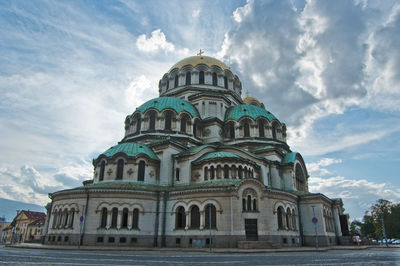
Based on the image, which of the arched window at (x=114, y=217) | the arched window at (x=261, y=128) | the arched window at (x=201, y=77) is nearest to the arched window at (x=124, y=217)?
the arched window at (x=114, y=217)

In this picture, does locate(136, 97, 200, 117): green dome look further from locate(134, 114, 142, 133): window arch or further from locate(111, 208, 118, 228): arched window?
locate(111, 208, 118, 228): arched window

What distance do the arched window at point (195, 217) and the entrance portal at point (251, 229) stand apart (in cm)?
456

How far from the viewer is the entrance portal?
2584 centimetres

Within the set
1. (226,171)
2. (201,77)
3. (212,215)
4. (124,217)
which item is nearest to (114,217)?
(124,217)

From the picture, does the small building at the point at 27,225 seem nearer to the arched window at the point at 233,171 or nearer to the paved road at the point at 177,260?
the arched window at the point at 233,171

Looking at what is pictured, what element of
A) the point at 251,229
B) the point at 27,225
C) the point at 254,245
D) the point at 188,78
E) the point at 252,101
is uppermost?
the point at 252,101

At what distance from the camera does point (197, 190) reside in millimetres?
27422

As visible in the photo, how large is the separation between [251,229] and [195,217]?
539 cm

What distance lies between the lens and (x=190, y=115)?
38.1m

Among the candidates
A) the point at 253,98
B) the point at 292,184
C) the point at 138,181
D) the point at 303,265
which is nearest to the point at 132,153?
the point at 138,181

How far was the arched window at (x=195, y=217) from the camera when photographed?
89.4 ft

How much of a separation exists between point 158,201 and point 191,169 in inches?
203

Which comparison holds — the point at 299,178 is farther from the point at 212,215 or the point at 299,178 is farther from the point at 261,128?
the point at 212,215

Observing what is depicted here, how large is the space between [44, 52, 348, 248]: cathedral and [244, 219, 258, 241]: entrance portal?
3.4 inches
